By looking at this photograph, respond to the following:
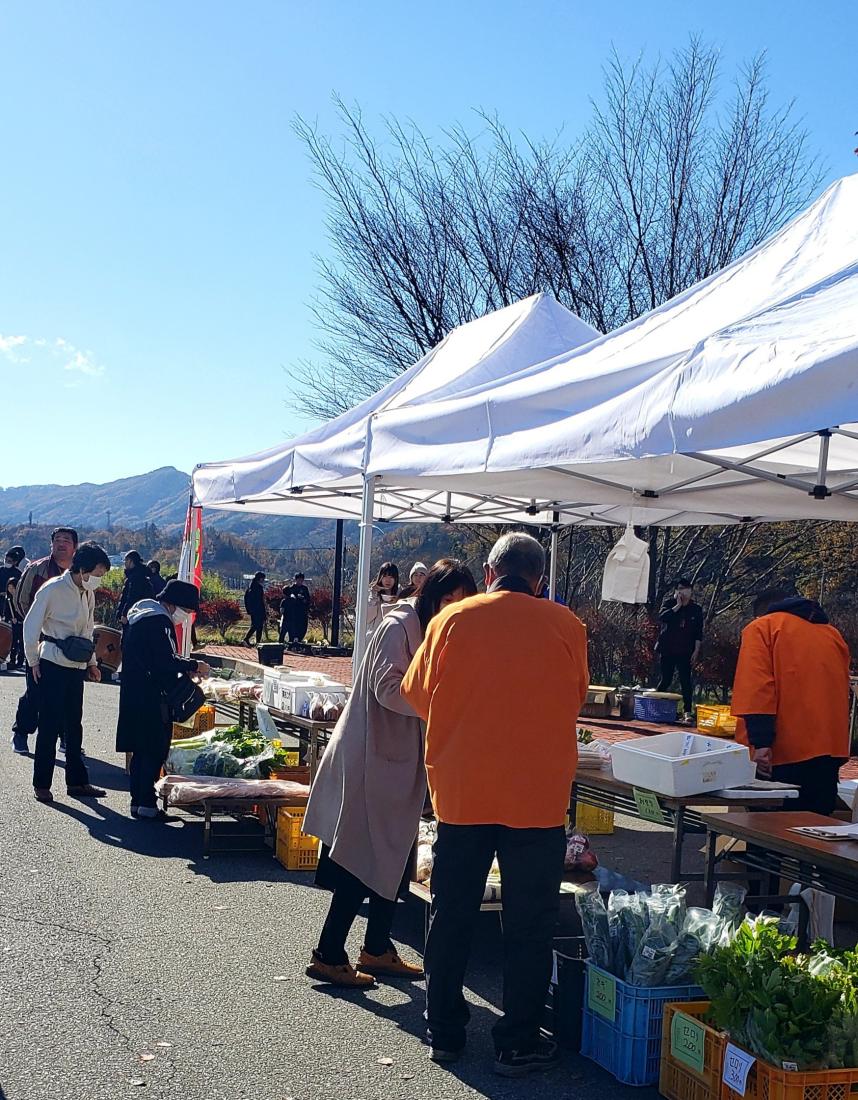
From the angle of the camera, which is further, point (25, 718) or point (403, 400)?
point (25, 718)

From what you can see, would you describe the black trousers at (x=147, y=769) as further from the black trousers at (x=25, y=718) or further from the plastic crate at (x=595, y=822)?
the plastic crate at (x=595, y=822)

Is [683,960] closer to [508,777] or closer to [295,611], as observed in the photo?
[508,777]

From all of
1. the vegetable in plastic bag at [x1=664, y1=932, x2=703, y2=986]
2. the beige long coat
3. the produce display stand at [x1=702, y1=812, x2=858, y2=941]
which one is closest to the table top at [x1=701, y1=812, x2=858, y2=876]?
the produce display stand at [x1=702, y1=812, x2=858, y2=941]

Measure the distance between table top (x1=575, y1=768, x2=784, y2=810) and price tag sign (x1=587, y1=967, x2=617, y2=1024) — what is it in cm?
117

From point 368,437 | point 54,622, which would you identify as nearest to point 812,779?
point 368,437

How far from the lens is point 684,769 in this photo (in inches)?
220

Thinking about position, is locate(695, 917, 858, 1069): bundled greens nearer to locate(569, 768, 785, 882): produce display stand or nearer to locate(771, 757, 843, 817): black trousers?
locate(569, 768, 785, 882): produce display stand

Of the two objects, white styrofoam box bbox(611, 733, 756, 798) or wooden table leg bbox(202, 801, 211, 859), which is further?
wooden table leg bbox(202, 801, 211, 859)

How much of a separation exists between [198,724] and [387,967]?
6.40 m

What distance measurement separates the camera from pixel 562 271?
72.1 ft

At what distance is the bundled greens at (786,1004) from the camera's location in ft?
12.2

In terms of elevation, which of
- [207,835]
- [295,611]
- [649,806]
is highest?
[649,806]

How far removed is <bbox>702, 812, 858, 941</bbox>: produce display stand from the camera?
171 inches

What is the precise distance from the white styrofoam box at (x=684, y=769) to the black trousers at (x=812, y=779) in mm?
447
